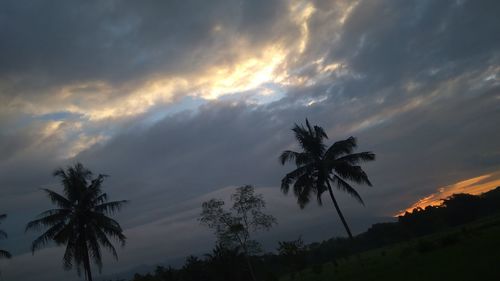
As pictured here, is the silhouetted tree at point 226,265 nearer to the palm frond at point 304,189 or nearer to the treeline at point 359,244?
the treeline at point 359,244

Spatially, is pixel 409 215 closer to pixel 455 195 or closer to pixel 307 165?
pixel 455 195

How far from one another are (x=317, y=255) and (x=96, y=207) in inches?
2086

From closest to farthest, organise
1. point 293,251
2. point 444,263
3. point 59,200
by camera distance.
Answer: point 444,263 → point 59,200 → point 293,251

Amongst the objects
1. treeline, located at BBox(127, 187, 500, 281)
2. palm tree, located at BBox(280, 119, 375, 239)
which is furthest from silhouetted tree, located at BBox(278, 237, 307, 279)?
palm tree, located at BBox(280, 119, 375, 239)

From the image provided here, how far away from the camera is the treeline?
190 feet

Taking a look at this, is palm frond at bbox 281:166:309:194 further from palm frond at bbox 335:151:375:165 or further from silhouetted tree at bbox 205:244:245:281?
silhouetted tree at bbox 205:244:245:281

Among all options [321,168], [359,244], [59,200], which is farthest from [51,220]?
[359,244]

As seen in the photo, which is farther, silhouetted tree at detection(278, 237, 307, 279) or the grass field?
silhouetted tree at detection(278, 237, 307, 279)

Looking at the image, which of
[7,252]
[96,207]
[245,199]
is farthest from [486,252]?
[7,252]

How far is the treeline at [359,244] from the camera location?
190 feet

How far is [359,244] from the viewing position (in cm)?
6344

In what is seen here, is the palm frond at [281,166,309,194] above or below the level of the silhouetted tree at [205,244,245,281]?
above

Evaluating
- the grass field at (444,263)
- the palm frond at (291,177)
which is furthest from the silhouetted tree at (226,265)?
the grass field at (444,263)

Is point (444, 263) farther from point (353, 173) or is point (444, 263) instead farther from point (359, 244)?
point (359, 244)
